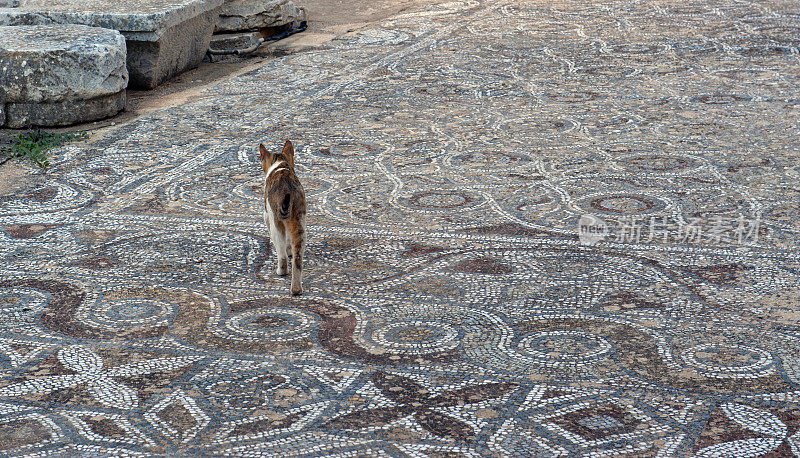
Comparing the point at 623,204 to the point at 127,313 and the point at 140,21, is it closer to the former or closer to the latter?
the point at 127,313

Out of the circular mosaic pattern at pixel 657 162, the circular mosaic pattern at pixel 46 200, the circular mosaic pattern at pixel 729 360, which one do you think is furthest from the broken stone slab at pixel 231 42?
the circular mosaic pattern at pixel 729 360

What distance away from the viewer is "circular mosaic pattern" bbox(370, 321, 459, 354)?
2.86m

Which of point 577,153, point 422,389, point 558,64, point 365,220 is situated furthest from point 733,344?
point 558,64

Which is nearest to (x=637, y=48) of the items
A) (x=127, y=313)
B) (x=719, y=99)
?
(x=719, y=99)

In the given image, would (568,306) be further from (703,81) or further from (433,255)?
(703,81)

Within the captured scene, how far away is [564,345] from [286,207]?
1163mm

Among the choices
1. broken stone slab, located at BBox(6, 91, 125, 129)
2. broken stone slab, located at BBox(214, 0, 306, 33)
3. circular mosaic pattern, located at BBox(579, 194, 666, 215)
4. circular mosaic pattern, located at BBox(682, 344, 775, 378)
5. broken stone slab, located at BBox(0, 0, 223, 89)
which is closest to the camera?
circular mosaic pattern, located at BBox(682, 344, 775, 378)

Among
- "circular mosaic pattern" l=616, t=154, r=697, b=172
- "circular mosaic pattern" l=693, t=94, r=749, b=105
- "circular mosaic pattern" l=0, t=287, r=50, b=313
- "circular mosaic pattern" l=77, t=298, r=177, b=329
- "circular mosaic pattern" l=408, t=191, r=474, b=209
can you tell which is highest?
"circular mosaic pattern" l=693, t=94, r=749, b=105

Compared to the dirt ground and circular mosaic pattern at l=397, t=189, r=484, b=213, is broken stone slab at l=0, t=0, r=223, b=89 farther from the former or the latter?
circular mosaic pattern at l=397, t=189, r=484, b=213

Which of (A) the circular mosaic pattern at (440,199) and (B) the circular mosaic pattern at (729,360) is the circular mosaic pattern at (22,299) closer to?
(A) the circular mosaic pattern at (440,199)

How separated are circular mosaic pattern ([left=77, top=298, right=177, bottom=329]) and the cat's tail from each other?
0.60 metres

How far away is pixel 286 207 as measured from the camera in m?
3.09

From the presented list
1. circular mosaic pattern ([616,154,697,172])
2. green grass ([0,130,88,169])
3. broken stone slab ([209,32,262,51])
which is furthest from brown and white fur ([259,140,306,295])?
broken stone slab ([209,32,262,51])

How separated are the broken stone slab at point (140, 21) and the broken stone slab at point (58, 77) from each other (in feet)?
2.52
